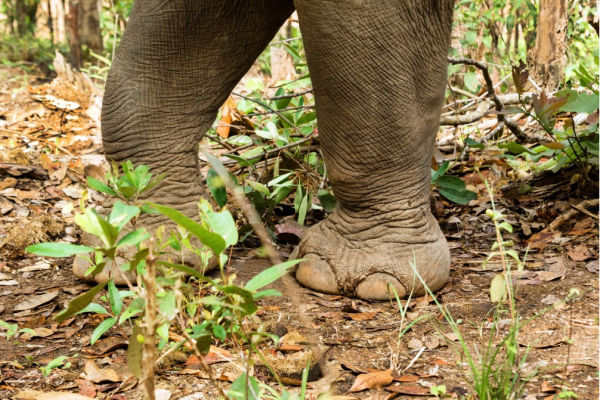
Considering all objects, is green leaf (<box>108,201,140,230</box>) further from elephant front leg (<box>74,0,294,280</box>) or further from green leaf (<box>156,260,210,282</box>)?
elephant front leg (<box>74,0,294,280</box>)

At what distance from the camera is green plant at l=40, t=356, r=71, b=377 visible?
1.75 m

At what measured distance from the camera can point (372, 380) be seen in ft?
5.48

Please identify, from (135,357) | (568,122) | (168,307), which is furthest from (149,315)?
(568,122)

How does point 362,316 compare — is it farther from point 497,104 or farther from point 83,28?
point 83,28

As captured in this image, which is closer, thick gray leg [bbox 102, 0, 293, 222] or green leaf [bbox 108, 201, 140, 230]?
green leaf [bbox 108, 201, 140, 230]

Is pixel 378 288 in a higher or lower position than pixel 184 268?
lower

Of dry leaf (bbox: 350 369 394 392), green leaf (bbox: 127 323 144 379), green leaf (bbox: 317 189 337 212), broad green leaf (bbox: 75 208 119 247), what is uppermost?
broad green leaf (bbox: 75 208 119 247)

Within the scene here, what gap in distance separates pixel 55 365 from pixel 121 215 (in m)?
0.62

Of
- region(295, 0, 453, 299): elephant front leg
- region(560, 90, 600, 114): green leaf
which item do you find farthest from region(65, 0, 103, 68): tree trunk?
region(560, 90, 600, 114): green leaf

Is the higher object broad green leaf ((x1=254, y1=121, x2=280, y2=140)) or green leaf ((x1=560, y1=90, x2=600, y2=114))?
green leaf ((x1=560, y1=90, x2=600, y2=114))

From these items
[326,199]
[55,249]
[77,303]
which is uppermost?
[55,249]

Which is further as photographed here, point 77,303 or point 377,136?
point 377,136

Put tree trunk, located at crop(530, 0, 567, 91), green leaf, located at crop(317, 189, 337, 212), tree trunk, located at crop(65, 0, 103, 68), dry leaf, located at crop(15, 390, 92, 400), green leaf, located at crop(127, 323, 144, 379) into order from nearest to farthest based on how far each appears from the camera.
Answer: green leaf, located at crop(127, 323, 144, 379) < dry leaf, located at crop(15, 390, 92, 400) < green leaf, located at crop(317, 189, 337, 212) < tree trunk, located at crop(530, 0, 567, 91) < tree trunk, located at crop(65, 0, 103, 68)

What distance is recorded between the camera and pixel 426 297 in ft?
7.67
